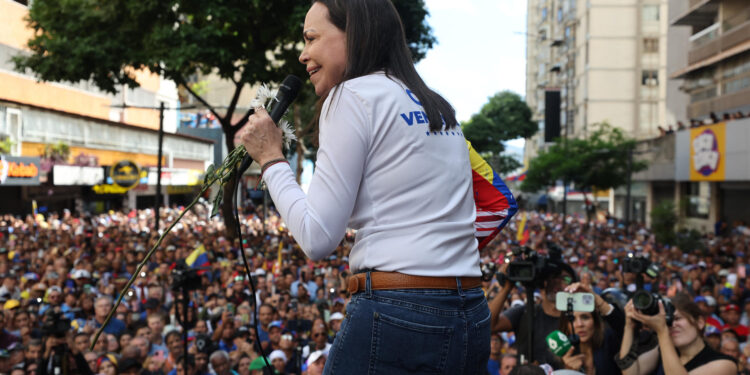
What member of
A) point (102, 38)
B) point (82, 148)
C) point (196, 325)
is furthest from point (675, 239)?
point (82, 148)

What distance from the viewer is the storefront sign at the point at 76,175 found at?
35.8 meters

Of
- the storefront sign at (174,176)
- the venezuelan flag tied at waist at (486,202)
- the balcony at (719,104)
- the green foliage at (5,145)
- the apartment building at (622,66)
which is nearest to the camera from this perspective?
the venezuelan flag tied at waist at (486,202)

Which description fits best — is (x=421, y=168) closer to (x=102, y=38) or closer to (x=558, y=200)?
(x=102, y=38)

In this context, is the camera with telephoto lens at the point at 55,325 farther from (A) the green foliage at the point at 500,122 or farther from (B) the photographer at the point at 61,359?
(A) the green foliage at the point at 500,122

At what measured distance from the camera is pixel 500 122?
83250 millimetres

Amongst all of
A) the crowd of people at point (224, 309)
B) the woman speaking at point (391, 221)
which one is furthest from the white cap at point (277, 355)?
the woman speaking at point (391, 221)

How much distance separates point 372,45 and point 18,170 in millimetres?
32141

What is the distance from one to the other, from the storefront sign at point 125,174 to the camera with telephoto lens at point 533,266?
34237 millimetres

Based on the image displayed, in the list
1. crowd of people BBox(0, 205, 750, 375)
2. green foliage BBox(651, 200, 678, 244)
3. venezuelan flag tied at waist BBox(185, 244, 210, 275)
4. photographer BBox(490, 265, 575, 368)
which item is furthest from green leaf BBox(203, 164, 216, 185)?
green foliage BBox(651, 200, 678, 244)

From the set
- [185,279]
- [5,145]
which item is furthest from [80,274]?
[5,145]

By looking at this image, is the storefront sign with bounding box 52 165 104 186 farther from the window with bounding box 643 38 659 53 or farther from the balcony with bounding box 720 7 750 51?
the window with bounding box 643 38 659 53

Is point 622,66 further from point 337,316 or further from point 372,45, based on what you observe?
point 372,45

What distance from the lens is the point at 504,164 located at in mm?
84000

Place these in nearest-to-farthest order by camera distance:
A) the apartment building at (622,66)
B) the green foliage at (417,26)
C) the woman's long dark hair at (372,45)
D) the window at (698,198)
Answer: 1. the woman's long dark hair at (372,45)
2. the green foliage at (417,26)
3. the window at (698,198)
4. the apartment building at (622,66)
